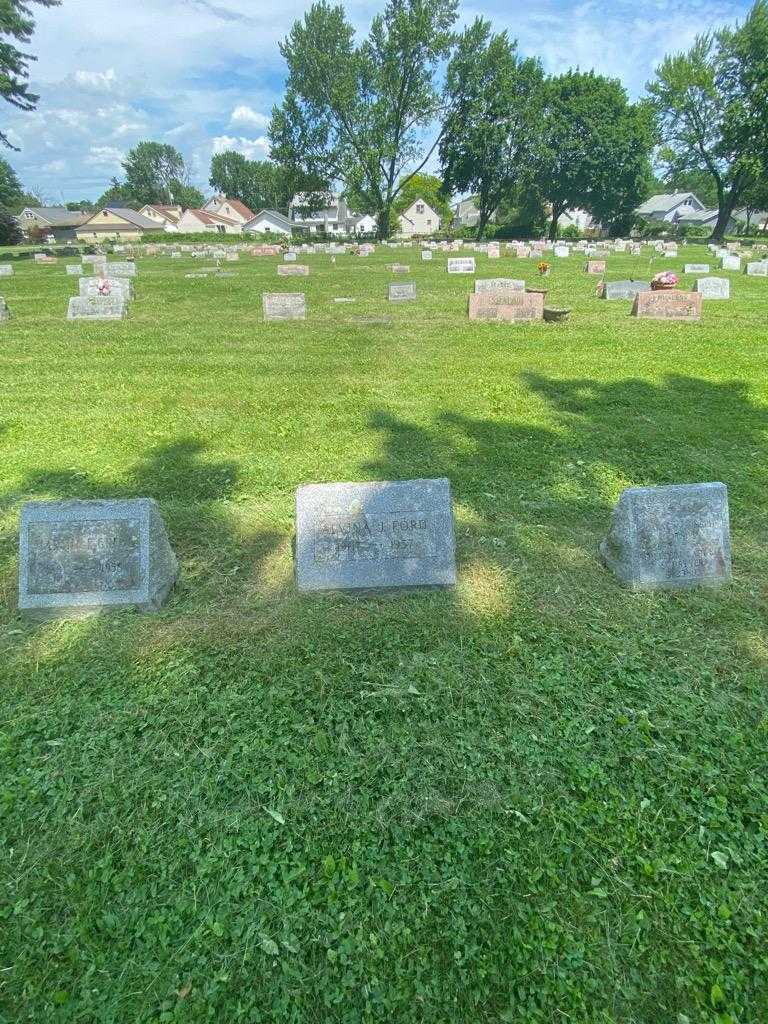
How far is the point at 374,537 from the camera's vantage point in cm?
397

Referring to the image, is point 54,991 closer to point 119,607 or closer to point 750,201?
point 119,607

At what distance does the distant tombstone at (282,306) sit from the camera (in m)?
13.3

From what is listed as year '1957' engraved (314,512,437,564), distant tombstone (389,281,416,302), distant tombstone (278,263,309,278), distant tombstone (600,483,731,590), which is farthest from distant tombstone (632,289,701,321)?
distant tombstone (278,263,309,278)

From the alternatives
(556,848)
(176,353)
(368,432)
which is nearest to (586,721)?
(556,848)

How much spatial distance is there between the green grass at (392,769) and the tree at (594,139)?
6092 cm

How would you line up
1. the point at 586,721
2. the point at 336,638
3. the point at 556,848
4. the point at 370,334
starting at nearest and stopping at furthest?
the point at 556,848
the point at 586,721
the point at 336,638
the point at 370,334

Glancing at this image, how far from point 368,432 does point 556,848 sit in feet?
16.6

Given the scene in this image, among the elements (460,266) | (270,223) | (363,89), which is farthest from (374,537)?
(270,223)

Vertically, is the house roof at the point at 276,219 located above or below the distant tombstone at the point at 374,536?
above

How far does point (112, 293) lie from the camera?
50.1 feet

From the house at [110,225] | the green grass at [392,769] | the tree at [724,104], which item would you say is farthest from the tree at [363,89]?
the green grass at [392,769]

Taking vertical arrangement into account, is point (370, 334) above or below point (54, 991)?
above

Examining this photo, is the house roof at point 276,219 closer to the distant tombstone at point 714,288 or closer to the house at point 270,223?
the house at point 270,223

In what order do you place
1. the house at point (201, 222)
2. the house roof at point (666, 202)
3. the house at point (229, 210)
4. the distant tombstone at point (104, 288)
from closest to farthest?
1. the distant tombstone at point (104, 288)
2. the house roof at point (666, 202)
3. the house at point (201, 222)
4. the house at point (229, 210)
